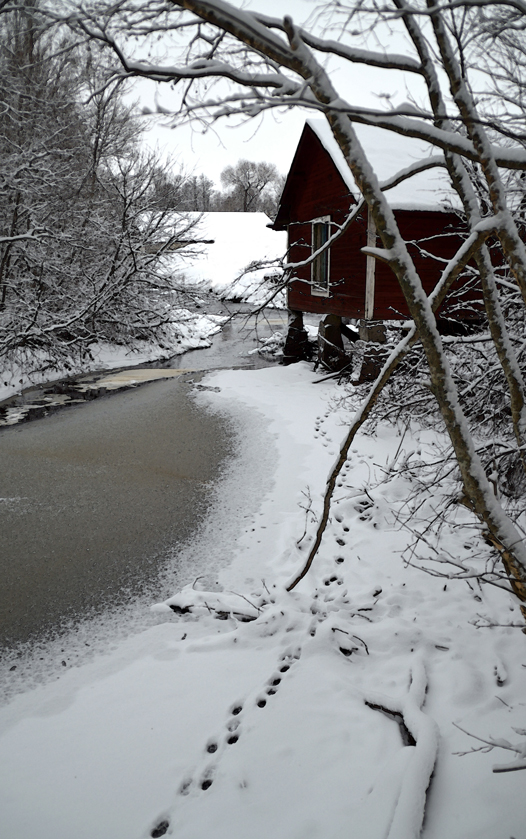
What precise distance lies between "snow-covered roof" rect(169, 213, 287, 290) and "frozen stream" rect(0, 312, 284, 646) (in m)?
25.8

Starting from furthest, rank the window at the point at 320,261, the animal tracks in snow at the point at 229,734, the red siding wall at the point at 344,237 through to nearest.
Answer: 1. the window at the point at 320,261
2. the red siding wall at the point at 344,237
3. the animal tracks in snow at the point at 229,734

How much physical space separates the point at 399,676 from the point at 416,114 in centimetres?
295

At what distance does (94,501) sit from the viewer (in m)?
6.38

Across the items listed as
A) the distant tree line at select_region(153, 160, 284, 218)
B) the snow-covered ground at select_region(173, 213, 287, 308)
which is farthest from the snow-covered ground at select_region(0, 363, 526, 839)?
the distant tree line at select_region(153, 160, 284, 218)

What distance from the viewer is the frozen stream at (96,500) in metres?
4.55

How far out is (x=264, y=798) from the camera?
97.3 inches

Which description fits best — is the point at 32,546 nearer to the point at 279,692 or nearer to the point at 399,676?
the point at 279,692

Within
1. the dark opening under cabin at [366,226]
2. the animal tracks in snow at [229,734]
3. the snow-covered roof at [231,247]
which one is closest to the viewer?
the animal tracks in snow at [229,734]

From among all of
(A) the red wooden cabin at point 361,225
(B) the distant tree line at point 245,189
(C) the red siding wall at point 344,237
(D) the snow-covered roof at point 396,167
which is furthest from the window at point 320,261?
(B) the distant tree line at point 245,189

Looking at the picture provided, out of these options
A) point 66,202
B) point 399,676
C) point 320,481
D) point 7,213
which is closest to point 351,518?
point 320,481

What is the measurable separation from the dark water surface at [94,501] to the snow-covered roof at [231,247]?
2601cm

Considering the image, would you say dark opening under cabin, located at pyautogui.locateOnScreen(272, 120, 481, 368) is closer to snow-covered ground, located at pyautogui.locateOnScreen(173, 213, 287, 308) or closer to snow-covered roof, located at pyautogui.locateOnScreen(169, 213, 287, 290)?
snow-covered ground, located at pyautogui.locateOnScreen(173, 213, 287, 308)

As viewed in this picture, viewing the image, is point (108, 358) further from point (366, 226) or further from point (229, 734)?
point (229, 734)

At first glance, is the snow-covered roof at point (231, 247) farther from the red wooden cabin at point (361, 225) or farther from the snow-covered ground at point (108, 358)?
the red wooden cabin at point (361, 225)
